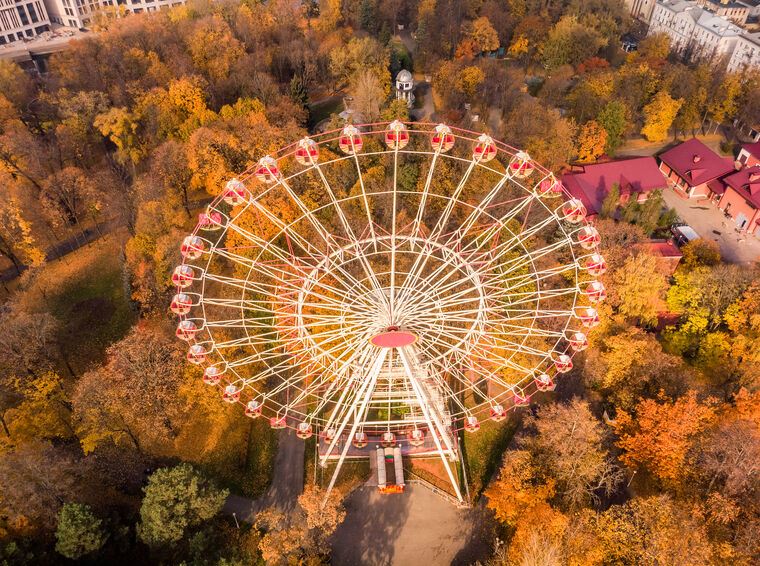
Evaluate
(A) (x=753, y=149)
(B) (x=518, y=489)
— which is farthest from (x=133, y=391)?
(A) (x=753, y=149)

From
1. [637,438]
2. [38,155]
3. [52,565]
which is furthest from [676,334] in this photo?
[38,155]

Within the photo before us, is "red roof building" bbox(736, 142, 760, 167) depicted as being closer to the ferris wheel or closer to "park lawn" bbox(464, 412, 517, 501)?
the ferris wheel

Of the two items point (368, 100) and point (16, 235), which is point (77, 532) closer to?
point (16, 235)

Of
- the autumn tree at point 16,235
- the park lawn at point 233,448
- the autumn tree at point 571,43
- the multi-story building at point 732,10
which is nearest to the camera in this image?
the park lawn at point 233,448

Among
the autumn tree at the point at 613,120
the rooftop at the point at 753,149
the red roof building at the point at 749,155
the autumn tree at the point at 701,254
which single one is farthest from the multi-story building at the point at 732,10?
the autumn tree at the point at 701,254

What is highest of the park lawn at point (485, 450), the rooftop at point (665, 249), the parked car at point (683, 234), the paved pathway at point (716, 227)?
the rooftop at point (665, 249)

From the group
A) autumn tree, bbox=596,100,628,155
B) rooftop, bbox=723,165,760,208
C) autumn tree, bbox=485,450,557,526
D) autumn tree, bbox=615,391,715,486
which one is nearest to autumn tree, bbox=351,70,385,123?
autumn tree, bbox=596,100,628,155

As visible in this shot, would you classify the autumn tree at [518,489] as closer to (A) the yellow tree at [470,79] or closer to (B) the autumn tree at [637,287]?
(B) the autumn tree at [637,287]

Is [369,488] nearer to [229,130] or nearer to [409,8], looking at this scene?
[229,130]
